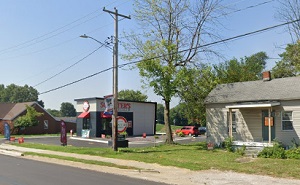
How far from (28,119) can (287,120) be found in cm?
4111

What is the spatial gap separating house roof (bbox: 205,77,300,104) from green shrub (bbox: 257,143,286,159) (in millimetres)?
3232

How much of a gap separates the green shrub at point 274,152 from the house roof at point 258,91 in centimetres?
323

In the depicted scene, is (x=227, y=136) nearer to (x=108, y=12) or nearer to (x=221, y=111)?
(x=221, y=111)

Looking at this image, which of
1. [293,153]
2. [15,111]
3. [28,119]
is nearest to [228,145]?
[293,153]

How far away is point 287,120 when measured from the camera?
2139 cm

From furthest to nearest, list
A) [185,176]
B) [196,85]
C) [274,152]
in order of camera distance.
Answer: [196,85] → [274,152] → [185,176]

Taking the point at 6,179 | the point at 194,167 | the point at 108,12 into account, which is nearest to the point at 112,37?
the point at 108,12

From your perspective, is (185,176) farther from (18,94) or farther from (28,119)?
(18,94)

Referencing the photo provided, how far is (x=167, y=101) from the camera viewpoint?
27844 millimetres

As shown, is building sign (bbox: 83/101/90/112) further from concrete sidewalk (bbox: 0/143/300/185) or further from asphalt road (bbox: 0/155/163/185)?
asphalt road (bbox: 0/155/163/185)

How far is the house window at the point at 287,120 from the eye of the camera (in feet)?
69.7

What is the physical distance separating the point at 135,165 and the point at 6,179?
6.39 m

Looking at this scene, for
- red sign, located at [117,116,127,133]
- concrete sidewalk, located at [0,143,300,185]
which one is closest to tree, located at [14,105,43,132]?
red sign, located at [117,116,127,133]

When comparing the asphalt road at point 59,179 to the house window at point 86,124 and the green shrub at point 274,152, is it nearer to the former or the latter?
the green shrub at point 274,152
